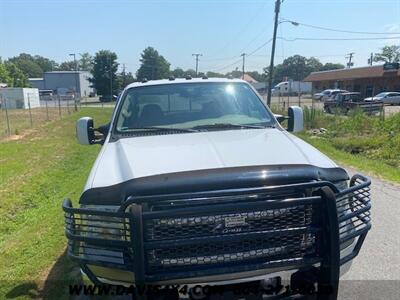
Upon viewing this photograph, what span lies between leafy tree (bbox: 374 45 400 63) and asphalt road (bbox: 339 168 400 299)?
320 feet

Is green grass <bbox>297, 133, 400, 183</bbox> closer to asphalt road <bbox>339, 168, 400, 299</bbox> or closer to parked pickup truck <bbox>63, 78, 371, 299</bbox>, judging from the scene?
asphalt road <bbox>339, 168, 400, 299</bbox>

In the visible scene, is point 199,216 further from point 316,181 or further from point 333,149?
point 333,149

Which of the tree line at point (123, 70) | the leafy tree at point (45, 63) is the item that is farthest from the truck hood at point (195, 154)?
the leafy tree at point (45, 63)

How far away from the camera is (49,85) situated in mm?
98250

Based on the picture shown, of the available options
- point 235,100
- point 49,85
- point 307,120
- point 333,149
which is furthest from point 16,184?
point 49,85

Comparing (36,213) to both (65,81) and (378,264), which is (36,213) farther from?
(65,81)

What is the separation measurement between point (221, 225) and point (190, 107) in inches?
83.8

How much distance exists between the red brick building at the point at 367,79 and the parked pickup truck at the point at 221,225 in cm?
5011

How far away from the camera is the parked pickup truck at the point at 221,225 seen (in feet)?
7.72

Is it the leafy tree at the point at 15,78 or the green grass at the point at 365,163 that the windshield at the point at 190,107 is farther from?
the leafy tree at the point at 15,78

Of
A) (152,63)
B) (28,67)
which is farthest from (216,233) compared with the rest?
(28,67)

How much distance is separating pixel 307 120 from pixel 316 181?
1662 cm

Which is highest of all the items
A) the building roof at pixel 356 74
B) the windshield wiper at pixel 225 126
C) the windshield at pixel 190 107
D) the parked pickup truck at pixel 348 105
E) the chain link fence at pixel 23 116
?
the building roof at pixel 356 74

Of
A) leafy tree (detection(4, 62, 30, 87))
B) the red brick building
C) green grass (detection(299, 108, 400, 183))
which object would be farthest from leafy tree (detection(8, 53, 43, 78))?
green grass (detection(299, 108, 400, 183))
